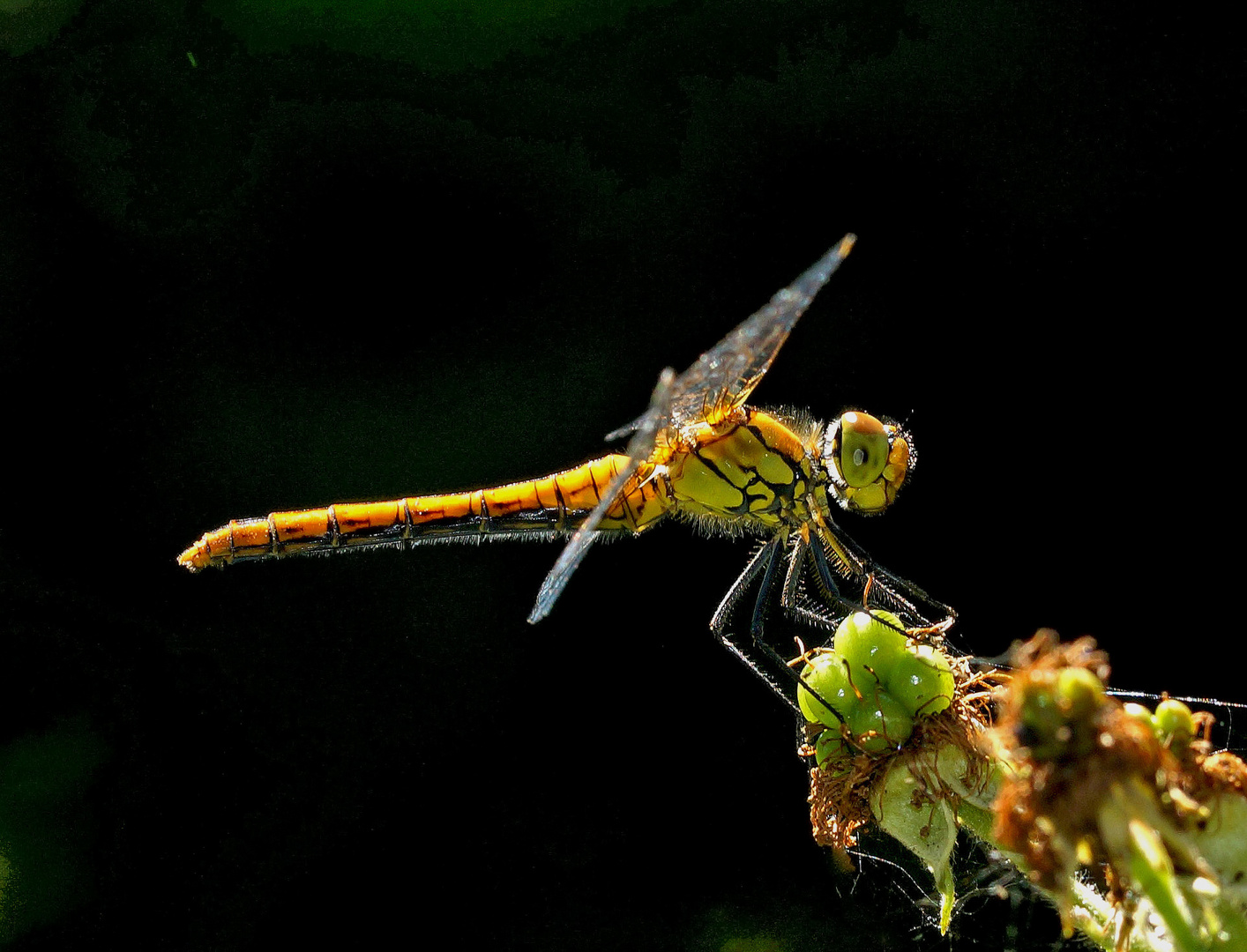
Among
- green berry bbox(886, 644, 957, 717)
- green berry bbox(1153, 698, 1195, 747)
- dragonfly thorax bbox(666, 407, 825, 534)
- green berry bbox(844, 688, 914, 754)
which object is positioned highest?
green berry bbox(1153, 698, 1195, 747)

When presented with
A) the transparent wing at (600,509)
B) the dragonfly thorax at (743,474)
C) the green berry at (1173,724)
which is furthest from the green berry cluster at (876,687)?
the dragonfly thorax at (743,474)

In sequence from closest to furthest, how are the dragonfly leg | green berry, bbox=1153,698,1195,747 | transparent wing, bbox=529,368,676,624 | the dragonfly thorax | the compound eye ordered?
1. green berry, bbox=1153,698,1195,747
2. transparent wing, bbox=529,368,676,624
3. the dragonfly leg
4. the compound eye
5. the dragonfly thorax

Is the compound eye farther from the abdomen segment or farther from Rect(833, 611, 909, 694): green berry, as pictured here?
Rect(833, 611, 909, 694): green berry

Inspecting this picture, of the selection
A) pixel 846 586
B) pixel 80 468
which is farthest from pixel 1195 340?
pixel 80 468

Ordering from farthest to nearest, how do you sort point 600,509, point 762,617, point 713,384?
point 762,617
point 713,384
point 600,509

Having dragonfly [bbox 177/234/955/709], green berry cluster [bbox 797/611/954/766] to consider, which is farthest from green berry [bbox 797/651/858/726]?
dragonfly [bbox 177/234/955/709]

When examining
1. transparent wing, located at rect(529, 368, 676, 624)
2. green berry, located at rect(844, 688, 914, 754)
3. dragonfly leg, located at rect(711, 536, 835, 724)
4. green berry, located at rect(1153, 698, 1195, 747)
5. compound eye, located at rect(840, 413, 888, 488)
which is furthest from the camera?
compound eye, located at rect(840, 413, 888, 488)

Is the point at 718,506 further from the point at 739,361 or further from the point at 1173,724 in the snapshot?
the point at 1173,724

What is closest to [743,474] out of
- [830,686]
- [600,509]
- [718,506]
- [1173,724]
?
[718,506]
